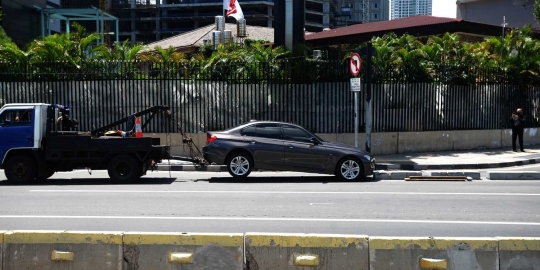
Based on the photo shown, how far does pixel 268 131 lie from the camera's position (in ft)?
53.0

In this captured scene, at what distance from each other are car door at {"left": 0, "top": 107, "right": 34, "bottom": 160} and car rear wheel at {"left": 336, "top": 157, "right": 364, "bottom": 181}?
23.8ft

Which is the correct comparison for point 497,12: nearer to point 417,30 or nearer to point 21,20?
point 417,30

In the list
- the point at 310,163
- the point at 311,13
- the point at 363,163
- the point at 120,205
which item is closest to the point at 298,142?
the point at 310,163

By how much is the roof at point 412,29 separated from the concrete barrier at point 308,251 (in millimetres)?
24904

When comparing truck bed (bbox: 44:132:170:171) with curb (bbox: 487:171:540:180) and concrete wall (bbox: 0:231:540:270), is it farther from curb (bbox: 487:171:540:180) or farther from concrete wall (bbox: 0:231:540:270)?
curb (bbox: 487:171:540:180)

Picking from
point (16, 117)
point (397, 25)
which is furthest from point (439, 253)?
point (397, 25)

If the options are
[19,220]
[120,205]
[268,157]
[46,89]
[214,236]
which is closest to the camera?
[214,236]

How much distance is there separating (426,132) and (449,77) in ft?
6.97

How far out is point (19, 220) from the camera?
10.6 metres

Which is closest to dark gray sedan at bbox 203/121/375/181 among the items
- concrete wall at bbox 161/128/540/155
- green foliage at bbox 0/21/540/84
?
concrete wall at bbox 161/128/540/155

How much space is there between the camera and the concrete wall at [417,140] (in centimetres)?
2085

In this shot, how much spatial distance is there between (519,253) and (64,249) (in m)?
4.92

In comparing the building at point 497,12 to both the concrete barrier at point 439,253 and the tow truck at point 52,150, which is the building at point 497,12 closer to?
the tow truck at point 52,150

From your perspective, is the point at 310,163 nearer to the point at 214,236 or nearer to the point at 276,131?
the point at 276,131
